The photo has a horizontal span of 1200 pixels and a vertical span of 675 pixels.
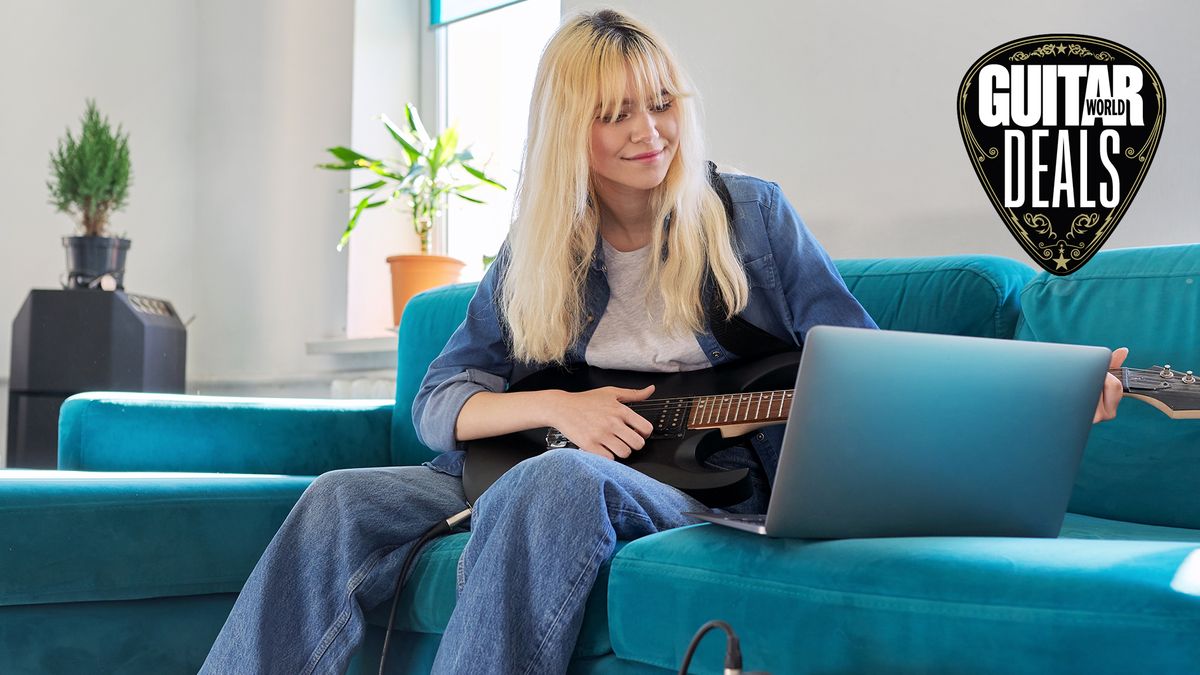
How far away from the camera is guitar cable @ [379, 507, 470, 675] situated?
57.4 inches

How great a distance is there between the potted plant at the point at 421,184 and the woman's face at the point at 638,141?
150 cm

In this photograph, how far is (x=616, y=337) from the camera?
168cm

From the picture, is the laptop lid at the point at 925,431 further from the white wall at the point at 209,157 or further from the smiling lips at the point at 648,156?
the white wall at the point at 209,157

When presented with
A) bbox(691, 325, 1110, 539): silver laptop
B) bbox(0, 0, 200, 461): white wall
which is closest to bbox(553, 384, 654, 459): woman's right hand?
bbox(691, 325, 1110, 539): silver laptop

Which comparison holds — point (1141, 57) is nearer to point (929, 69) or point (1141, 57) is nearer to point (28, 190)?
point (929, 69)

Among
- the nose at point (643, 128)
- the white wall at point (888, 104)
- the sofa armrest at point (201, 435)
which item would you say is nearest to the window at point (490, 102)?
the white wall at point (888, 104)

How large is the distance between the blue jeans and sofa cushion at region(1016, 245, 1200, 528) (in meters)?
0.47

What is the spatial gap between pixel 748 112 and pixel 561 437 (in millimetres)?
1120

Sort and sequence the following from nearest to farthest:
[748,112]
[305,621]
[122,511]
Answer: [305,621]
[122,511]
[748,112]

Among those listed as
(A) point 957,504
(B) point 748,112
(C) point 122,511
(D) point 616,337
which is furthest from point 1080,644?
(B) point 748,112

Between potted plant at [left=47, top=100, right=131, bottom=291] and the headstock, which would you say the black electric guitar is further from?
potted plant at [left=47, top=100, right=131, bottom=291]

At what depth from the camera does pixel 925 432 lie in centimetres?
104

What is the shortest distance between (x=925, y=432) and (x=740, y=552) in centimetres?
21

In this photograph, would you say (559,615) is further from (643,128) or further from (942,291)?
(942,291)
